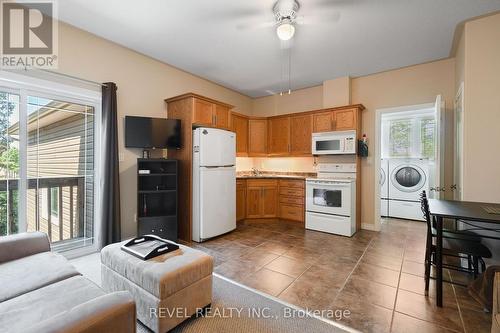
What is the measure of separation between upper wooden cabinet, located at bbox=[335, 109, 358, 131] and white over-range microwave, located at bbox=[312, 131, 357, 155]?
0.10 m

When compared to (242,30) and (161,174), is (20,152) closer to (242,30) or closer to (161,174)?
(161,174)

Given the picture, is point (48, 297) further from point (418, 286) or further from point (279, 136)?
point (279, 136)

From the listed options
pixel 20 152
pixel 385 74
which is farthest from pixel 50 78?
pixel 385 74

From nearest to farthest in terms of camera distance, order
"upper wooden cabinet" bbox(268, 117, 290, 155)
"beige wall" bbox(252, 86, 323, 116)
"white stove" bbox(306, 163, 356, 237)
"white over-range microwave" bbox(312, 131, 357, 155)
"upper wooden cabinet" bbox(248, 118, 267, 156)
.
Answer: "white stove" bbox(306, 163, 356, 237), "white over-range microwave" bbox(312, 131, 357, 155), "beige wall" bbox(252, 86, 323, 116), "upper wooden cabinet" bbox(268, 117, 290, 155), "upper wooden cabinet" bbox(248, 118, 267, 156)

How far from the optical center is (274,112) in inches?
219

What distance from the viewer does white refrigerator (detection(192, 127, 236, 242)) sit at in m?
3.46

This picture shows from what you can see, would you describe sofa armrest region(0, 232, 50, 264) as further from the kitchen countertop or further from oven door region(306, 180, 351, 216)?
oven door region(306, 180, 351, 216)

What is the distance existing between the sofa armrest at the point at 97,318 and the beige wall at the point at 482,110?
11.5 ft

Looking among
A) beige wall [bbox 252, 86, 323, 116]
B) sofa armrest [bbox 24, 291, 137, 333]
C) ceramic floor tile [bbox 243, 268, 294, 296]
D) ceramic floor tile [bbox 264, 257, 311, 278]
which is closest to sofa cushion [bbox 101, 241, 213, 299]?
sofa armrest [bbox 24, 291, 137, 333]

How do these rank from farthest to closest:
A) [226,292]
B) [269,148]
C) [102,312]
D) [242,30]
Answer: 1. [269,148]
2. [242,30]
3. [226,292]
4. [102,312]

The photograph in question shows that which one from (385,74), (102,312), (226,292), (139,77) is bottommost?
(226,292)

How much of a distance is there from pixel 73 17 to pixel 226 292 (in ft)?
11.4

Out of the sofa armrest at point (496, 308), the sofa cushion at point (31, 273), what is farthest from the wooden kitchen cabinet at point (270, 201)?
the sofa armrest at point (496, 308)

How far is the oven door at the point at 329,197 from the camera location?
12.6 ft
